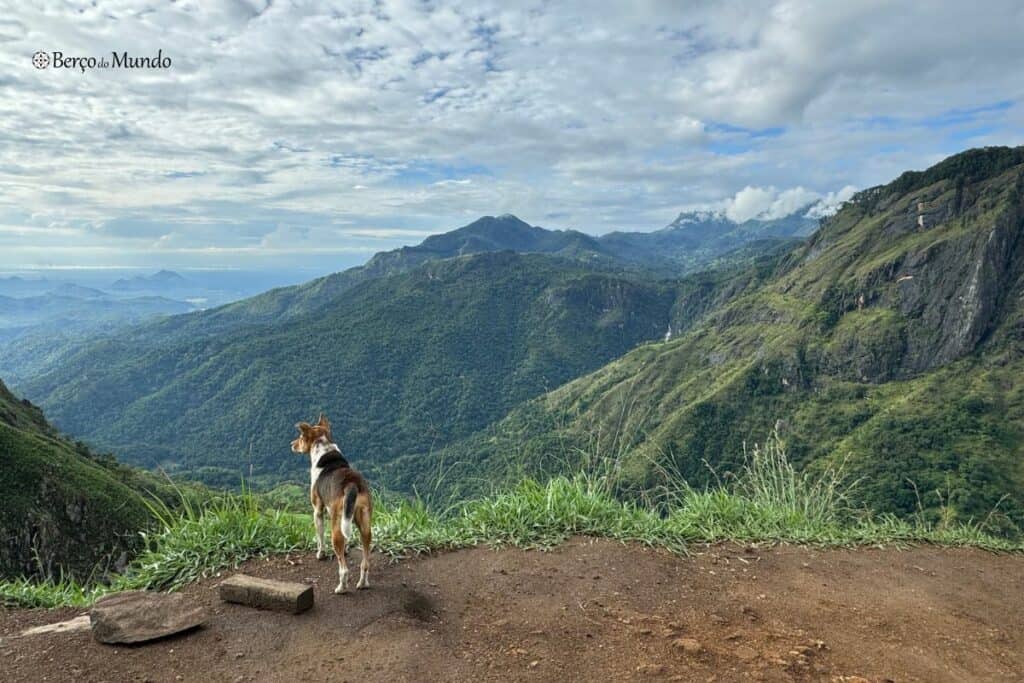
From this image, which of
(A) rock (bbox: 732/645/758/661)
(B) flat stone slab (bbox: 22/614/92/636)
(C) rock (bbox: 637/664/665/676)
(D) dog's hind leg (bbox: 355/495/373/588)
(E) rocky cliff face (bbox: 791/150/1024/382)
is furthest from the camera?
(E) rocky cliff face (bbox: 791/150/1024/382)

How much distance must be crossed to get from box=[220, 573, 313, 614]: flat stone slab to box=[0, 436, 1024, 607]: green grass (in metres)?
0.84

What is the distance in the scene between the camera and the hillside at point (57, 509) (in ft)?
121

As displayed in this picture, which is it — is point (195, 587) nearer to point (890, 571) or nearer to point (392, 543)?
point (392, 543)

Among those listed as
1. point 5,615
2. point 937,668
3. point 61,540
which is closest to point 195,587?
point 5,615

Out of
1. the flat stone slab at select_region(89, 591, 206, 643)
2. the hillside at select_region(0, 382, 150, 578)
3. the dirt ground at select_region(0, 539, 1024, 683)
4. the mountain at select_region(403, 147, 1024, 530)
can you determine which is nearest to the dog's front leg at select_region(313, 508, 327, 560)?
the dirt ground at select_region(0, 539, 1024, 683)

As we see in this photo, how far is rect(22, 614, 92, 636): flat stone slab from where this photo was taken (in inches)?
170

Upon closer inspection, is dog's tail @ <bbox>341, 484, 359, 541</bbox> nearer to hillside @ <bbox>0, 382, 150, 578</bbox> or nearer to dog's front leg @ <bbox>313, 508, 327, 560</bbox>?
dog's front leg @ <bbox>313, 508, 327, 560</bbox>

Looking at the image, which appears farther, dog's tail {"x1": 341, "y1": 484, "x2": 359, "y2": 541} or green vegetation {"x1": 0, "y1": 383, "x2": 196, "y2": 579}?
green vegetation {"x1": 0, "y1": 383, "x2": 196, "y2": 579}

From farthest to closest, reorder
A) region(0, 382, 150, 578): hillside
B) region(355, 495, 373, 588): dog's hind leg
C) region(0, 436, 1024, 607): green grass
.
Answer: region(0, 382, 150, 578): hillside
region(0, 436, 1024, 607): green grass
region(355, 495, 373, 588): dog's hind leg

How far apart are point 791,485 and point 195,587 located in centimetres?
674

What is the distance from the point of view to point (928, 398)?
109 meters

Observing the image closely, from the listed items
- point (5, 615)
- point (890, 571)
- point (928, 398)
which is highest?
point (5, 615)

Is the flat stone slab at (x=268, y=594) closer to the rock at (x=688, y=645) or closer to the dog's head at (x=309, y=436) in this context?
the dog's head at (x=309, y=436)

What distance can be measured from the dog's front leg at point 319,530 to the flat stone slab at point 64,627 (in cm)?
171
